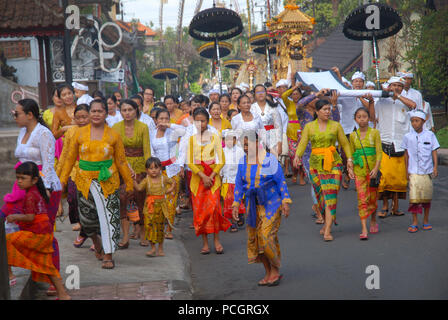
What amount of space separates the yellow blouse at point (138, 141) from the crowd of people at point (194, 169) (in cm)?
2

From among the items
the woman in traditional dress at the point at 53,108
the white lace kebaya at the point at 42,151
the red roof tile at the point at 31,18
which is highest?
the red roof tile at the point at 31,18

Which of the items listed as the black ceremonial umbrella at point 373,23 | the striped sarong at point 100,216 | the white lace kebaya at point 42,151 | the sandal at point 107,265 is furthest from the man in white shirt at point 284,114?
the white lace kebaya at point 42,151

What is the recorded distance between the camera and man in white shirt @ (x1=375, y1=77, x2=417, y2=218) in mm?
9695

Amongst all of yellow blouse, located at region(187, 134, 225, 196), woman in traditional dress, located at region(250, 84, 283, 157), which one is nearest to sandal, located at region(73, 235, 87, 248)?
yellow blouse, located at region(187, 134, 225, 196)

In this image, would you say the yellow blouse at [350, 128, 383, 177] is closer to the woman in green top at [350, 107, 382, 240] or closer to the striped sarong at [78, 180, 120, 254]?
the woman in green top at [350, 107, 382, 240]

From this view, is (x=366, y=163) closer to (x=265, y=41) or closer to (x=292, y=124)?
(x=292, y=124)

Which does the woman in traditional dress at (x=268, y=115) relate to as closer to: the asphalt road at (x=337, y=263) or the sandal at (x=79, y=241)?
the asphalt road at (x=337, y=263)

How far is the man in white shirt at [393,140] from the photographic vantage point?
970 centimetres

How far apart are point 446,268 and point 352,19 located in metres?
8.57

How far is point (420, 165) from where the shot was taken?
8852 millimetres

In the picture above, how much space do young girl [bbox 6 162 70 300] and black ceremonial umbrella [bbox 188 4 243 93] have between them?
11.0 metres

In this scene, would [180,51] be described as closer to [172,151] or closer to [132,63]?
[132,63]

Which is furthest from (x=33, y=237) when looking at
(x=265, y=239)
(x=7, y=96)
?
(x=7, y=96)
